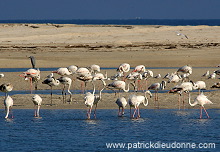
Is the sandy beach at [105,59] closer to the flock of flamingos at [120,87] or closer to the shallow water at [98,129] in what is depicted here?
the flock of flamingos at [120,87]

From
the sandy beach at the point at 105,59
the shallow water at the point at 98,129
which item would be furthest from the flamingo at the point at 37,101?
the sandy beach at the point at 105,59

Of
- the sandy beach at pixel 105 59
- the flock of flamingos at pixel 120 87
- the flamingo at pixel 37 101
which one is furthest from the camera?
the sandy beach at pixel 105 59

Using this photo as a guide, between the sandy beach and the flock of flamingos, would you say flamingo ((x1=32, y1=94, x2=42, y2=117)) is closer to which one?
the flock of flamingos

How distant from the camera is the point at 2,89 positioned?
50.0 feet

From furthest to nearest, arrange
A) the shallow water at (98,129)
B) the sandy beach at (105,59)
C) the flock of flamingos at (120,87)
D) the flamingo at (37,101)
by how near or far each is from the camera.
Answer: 1. the sandy beach at (105,59)
2. the flamingo at (37,101)
3. the flock of flamingos at (120,87)
4. the shallow water at (98,129)

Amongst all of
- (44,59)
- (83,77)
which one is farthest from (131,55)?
(83,77)

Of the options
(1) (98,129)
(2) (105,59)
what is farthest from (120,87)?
(2) (105,59)

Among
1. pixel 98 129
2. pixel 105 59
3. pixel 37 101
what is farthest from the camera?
pixel 105 59

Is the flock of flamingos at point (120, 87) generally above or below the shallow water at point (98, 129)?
above

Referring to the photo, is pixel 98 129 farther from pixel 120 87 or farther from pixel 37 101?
pixel 120 87

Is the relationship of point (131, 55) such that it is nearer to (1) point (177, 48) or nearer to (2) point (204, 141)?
(1) point (177, 48)

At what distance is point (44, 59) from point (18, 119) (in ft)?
53.4

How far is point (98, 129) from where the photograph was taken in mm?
12797

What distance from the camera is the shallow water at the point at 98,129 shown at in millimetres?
11383
